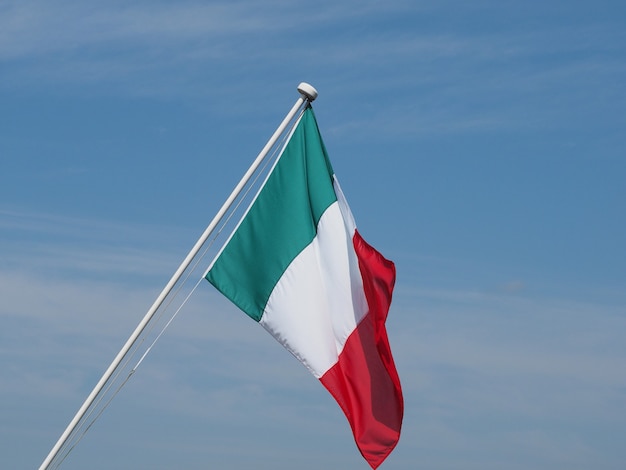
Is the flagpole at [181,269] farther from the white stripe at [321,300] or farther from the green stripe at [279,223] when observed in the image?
the white stripe at [321,300]

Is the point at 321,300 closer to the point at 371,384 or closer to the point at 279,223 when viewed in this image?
the point at 279,223

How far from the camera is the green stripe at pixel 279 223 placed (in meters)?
22.6

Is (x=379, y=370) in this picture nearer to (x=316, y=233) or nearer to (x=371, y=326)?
(x=371, y=326)

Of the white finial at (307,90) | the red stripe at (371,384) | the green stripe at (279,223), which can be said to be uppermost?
the white finial at (307,90)

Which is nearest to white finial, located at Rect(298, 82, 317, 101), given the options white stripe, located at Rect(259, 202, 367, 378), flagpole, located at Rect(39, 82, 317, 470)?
flagpole, located at Rect(39, 82, 317, 470)

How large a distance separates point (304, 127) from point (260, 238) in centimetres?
231

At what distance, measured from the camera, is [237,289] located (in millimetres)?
22562

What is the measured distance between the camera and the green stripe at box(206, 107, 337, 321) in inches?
889

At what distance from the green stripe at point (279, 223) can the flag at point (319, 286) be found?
19 mm

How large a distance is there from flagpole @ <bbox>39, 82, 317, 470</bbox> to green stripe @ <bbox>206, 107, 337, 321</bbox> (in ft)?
2.12

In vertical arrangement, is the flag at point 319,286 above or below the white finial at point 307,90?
below

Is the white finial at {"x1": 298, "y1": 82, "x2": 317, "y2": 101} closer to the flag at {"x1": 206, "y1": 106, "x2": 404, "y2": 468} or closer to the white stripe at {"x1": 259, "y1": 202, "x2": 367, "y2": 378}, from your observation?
the flag at {"x1": 206, "y1": 106, "x2": 404, "y2": 468}

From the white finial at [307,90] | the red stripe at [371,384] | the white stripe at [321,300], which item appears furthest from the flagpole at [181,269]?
the red stripe at [371,384]

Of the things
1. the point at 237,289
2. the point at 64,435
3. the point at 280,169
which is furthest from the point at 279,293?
the point at 64,435
